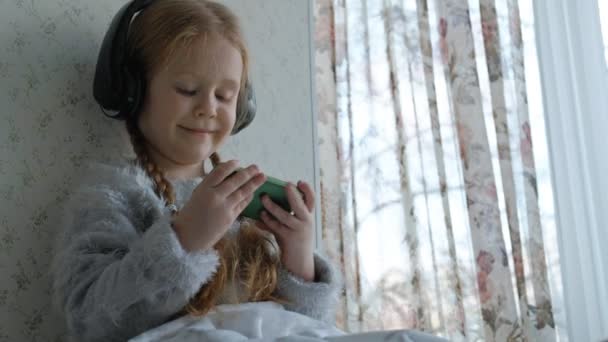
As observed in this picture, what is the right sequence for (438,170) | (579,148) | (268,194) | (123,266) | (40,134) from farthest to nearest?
1. (438,170)
2. (579,148)
3. (40,134)
4. (268,194)
5. (123,266)

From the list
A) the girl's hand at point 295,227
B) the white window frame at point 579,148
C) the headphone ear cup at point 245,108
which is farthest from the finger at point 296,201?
the white window frame at point 579,148

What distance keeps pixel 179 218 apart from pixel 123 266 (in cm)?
9

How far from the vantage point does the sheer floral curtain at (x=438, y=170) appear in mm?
2277

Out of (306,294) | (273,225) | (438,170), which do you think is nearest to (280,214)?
(273,225)

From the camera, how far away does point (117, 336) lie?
33.5 inches

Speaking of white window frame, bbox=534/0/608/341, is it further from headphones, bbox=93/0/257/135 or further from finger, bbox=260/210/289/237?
headphones, bbox=93/0/257/135

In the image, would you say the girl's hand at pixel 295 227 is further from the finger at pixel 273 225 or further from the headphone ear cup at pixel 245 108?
the headphone ear cup at pixel 245 108

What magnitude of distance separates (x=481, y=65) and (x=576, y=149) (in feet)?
1.45

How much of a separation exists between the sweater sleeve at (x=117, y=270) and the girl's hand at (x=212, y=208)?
0.02 metres

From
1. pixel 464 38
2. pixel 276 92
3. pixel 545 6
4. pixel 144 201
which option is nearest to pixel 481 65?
pixel 464 38

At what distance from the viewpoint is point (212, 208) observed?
2.62 feet

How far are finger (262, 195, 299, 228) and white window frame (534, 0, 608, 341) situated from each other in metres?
1.56

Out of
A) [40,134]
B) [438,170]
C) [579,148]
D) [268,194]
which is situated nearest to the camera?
[268,194]

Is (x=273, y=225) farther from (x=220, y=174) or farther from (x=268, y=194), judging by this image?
(x=220, y=174)
